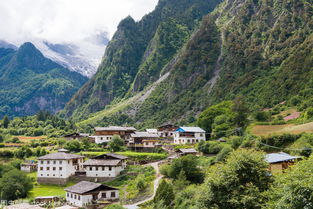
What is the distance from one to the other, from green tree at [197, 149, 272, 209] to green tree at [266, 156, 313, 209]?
3.46 m

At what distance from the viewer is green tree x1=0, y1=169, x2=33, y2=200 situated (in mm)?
68250

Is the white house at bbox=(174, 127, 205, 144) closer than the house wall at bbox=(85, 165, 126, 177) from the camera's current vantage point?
No

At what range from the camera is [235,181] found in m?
33.4

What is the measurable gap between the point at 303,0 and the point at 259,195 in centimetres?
18036

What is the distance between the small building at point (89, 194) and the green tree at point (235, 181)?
31.8m

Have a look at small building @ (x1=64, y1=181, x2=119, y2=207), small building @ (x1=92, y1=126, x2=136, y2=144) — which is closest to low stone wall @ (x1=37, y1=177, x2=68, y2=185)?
small building @ (x1=64, y1=181, x2=119, y2=207)

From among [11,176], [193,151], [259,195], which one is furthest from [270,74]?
[259,195]

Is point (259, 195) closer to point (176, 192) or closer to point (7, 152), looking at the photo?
point (176, 192)

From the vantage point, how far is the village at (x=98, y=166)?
198ft

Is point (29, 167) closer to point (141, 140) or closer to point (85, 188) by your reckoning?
point (85, 188)

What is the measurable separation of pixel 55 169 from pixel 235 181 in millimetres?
54794

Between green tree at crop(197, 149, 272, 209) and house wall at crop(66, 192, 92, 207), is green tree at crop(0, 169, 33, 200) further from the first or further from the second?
green tree at crop(197, 149, 272, 209)

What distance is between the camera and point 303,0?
18450 centimetres

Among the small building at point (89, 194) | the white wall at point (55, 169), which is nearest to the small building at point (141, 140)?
the white wall at point (55, 169)
